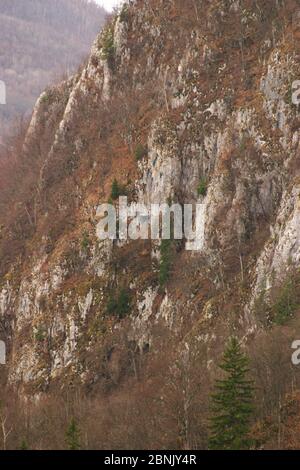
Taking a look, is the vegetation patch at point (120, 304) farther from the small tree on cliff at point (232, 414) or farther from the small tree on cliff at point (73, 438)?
the small tree on cliff at point (232, 414)

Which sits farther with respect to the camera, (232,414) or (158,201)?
(158,201)

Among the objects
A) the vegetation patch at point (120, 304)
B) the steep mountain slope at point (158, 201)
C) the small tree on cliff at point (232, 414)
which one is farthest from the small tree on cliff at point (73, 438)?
the vegetation patch at point (120, 304)

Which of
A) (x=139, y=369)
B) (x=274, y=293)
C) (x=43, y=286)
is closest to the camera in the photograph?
(x=274, y=293)

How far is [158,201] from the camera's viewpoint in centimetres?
6475

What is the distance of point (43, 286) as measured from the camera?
70.3m

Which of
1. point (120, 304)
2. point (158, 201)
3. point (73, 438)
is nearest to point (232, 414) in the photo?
point (73, 438)

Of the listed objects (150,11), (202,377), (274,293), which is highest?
(150,11)

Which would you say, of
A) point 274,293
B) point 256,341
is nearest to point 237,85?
point 274,293

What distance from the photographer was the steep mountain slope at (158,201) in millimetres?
49219

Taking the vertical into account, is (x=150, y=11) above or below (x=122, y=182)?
above

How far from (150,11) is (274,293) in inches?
1868

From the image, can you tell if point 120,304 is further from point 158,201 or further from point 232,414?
point 232,414
